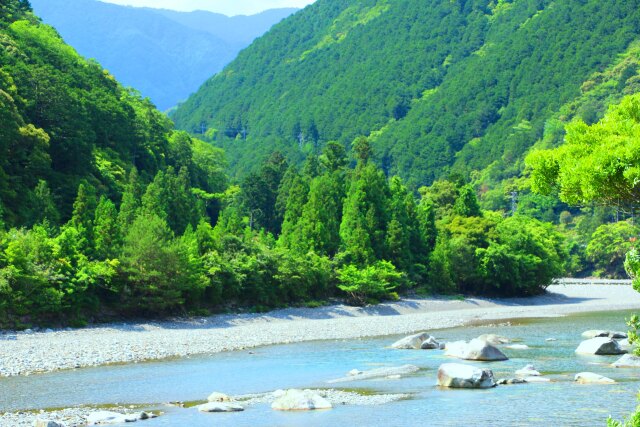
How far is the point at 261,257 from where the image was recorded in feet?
218

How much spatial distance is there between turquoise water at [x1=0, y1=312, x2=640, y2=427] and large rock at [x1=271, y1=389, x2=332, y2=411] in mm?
398

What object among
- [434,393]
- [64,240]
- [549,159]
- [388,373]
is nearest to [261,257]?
[64,240]

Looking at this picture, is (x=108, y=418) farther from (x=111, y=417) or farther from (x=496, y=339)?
(x=496, y=339)

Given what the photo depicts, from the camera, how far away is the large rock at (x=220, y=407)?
28.8 metres

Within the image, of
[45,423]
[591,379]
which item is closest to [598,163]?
[45,423]

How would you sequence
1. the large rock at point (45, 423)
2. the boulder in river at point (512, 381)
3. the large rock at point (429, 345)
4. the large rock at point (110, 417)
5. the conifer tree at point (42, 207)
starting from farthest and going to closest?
1. the conifer tree at point (42, 207)
2. the large rock at point (429, 345)
3. the boulder in river at point (512, 381)
4. the large rock at point (110, 417)
5. the large rock at point (45, 423)

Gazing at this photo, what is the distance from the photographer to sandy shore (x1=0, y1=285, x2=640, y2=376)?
41125 mm

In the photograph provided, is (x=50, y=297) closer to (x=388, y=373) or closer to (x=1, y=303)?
(x=1, y=303)

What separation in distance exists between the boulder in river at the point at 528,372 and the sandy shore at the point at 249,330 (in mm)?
16694

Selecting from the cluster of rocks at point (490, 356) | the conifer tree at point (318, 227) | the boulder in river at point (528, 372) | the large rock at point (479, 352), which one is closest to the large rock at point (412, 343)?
the cluster of rocks at point (490, 356)

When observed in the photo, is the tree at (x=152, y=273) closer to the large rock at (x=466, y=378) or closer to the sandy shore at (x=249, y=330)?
the sandy shore at (x=249, y=330)

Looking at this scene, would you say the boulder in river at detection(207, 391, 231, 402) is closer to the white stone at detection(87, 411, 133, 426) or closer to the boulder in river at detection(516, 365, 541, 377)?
the white stone at detection(87, 411, 133, 426)

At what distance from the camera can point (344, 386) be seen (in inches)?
1329

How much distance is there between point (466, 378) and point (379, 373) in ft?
16.2
